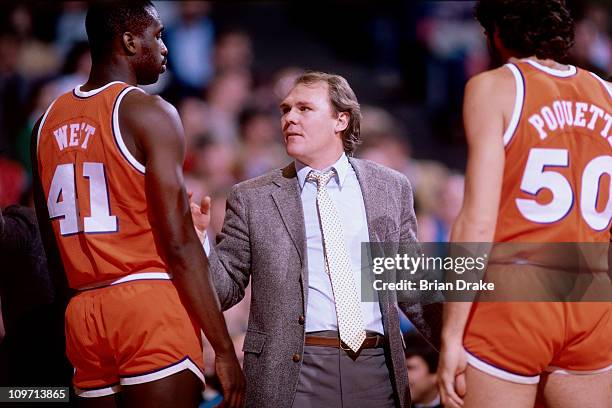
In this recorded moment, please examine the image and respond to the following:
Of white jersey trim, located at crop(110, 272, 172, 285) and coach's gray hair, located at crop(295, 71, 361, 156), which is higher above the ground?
coach's gray hair, located at crop(295, 71, 361, 156)

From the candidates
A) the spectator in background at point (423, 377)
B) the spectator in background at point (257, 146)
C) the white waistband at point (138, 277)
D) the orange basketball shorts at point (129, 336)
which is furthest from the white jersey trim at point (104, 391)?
the spectator in background at point (257, 146)

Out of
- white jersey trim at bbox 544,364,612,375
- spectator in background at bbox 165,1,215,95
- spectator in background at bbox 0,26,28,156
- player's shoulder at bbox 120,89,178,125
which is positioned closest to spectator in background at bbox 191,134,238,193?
spectator in background at bbox 165,1,215,95

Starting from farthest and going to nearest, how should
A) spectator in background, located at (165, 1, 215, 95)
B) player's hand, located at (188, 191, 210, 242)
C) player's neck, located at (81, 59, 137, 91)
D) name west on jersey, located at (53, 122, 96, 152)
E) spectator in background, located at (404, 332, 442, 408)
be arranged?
spectator in background, located at (165, 1, 215, 95) → spectator in background, located at (404, 332, 442, 408) → player's hand, located at (188, 191, 210, 242) → player's neck, located at (81, 59, 137, 91) → name west on jersey, located at (53, 122, 96, 152)

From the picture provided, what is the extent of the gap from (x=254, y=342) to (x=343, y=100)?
3.36 feet

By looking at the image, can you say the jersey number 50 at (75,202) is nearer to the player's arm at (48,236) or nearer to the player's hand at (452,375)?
the player's arm at (48,236)

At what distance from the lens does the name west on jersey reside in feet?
8.96

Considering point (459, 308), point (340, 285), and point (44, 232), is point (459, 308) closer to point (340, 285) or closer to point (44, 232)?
point (340, 285)

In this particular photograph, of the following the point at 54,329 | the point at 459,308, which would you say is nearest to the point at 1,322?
the point at 54,329

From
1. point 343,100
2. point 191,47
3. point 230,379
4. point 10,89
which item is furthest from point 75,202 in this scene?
point 191,47

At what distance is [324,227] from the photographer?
3.20 metres

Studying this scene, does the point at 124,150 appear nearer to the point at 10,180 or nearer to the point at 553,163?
the point at 553,163

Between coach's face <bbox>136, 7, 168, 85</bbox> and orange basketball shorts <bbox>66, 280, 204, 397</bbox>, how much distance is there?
2.34 ft

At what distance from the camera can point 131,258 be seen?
8.82 ft

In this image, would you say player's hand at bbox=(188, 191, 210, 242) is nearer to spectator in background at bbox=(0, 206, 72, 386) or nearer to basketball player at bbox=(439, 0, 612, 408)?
spectator in background at bbox=(0, 206, 72, 386)
